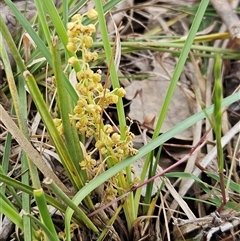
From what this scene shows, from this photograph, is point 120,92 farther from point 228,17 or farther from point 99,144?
point 228,17

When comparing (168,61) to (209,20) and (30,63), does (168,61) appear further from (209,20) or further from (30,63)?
(30,63)

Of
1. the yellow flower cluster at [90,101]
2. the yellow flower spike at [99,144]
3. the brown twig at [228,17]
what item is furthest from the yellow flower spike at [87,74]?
the brown twig at [228,17]

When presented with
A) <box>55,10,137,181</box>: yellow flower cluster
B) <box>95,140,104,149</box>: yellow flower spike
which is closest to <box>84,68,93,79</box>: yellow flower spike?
<box>55,10,137,181</box>: yellow flower cluster

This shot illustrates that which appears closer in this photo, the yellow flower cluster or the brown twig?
the yellow flower cluster

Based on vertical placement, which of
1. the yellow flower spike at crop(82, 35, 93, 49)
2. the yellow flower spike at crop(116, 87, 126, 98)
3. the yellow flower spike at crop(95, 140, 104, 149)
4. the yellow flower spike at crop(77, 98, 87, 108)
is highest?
the yellow flower spike at crop(82, 35, 93, 49)

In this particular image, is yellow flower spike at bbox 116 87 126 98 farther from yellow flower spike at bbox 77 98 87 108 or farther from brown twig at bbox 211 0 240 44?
brown twig at bbox 211 0 240 44

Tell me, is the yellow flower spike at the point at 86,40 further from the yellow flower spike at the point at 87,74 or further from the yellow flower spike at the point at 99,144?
the yellow flower spike at the point at 99,144

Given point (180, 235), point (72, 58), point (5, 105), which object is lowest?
point (180, 235)

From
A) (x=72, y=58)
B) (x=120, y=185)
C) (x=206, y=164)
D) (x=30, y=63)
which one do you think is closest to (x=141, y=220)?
(x=120, y=185)
